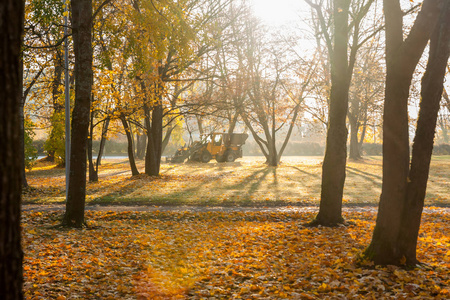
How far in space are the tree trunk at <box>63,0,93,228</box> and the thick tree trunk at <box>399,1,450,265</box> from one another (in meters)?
6.58

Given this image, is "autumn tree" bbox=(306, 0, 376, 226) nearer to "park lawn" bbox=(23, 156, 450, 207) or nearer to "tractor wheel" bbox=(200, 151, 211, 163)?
"park lawn" bbox=(23, 156, 450, 207)

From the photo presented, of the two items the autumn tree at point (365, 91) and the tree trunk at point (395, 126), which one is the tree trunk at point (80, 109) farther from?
the autumn tree at point (365, 91)

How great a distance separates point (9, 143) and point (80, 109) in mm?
6724

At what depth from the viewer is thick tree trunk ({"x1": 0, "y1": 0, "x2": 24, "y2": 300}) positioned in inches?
76.7

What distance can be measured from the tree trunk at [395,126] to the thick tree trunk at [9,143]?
5.01 meters

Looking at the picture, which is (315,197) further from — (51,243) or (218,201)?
(51,243)

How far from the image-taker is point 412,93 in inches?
647

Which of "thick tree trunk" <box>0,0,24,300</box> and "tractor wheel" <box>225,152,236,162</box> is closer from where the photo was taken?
"thick tree trunk" <box>0,0,24,300</box>

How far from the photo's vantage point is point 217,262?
6.65 meters

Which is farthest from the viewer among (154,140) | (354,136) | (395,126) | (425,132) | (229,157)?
(354,136)

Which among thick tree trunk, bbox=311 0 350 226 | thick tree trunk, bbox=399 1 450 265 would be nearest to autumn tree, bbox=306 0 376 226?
thick tree trunk, bbox=311 0 350 226

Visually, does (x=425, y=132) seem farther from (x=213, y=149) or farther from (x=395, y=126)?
(x=213, y=149)

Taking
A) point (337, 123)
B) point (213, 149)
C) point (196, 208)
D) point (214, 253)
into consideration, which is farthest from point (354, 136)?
point (214, 253)

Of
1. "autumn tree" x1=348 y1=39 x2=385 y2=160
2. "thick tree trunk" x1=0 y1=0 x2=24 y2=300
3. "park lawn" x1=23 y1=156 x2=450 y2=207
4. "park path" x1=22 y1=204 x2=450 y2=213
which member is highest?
"autumn tree" x1=348 y1=39 x2=385 y2=160
